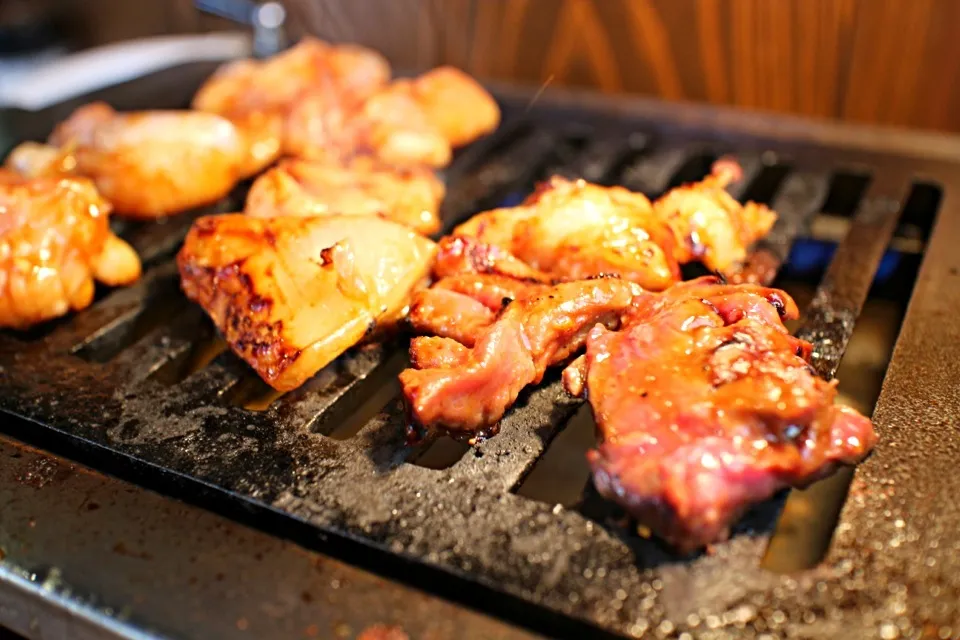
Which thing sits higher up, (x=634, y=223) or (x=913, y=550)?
(x=634, y=223)

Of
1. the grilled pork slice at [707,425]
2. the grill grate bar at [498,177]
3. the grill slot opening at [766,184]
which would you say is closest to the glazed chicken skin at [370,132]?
the grill grate bar at [498,177]

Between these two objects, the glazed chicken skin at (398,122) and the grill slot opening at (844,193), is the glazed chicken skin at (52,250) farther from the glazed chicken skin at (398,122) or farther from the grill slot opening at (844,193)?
the grill slot opening at (844,193)

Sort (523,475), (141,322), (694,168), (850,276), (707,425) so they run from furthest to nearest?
(694,168)
(141,322)
(850,276)
(523,475)
(707,425)

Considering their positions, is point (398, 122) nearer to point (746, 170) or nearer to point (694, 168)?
point (694, 168)

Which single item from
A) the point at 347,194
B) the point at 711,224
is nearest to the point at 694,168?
the point at 711,224

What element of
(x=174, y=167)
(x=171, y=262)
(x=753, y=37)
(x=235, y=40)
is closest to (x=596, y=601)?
(x=171, y=262)

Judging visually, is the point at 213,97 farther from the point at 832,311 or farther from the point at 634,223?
the point at 832,311

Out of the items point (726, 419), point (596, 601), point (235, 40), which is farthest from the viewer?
point (235, 40)
